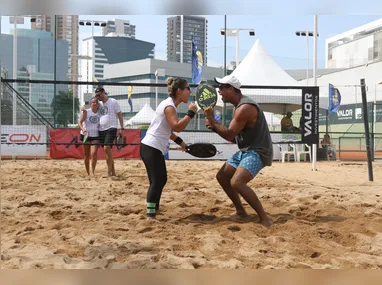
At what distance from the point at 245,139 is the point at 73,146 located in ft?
31.2

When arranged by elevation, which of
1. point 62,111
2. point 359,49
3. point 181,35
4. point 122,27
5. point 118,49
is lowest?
point 62,111

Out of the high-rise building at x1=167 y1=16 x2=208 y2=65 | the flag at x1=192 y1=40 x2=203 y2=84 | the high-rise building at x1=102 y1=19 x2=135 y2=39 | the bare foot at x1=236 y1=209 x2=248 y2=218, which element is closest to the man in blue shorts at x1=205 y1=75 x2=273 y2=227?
the bare foot at x1=236 y1=209 x2=248 y2=218

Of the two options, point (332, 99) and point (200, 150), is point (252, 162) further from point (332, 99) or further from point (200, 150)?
point (332, 99)

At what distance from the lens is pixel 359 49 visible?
37.8 meters

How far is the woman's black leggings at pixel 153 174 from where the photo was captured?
447cm

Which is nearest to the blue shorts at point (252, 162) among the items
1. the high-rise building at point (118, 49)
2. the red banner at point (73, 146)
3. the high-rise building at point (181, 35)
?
the red banner at point (73, 146)

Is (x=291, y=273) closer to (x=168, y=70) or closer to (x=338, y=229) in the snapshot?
(x=338, y=229)

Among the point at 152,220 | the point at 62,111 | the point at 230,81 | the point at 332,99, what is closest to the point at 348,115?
the point at 332,99

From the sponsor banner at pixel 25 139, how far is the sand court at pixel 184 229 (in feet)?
14.7

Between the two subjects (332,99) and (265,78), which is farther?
(332,99)

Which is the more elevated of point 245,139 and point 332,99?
point 332,99

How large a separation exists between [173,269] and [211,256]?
1.44 feet

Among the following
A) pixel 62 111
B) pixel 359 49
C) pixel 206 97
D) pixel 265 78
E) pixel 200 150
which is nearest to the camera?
pixel 206 97

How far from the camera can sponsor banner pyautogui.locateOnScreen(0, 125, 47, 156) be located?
11.2m
